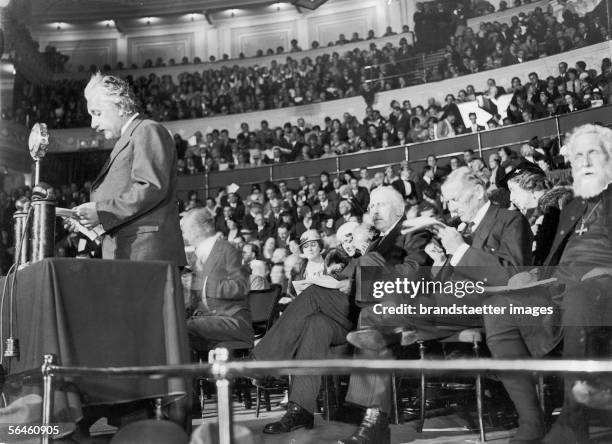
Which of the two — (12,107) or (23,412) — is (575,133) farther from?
(12,107)

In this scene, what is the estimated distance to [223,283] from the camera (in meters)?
3.13

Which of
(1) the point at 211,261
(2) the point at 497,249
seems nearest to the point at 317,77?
(1) the point at 211,261

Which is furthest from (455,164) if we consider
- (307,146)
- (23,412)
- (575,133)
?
(23,412)

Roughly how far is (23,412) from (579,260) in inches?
73.7

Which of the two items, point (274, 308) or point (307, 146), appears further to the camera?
point (307, 146)

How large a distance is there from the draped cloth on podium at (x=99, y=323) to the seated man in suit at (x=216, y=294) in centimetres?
97

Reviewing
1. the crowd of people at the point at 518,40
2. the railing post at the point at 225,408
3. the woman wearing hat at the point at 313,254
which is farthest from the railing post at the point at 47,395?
the crowd of people at the point at 518,40

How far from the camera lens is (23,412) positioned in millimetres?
1825

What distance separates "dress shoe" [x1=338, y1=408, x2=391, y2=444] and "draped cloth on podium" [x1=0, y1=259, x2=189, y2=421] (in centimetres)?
73

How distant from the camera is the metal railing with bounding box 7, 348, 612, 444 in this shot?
95 cm

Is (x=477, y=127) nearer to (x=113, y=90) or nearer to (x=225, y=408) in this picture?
(x=113, y=90)

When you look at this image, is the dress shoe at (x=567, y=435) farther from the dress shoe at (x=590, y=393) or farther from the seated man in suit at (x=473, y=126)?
the seated man in suit at (x=473, y=126)

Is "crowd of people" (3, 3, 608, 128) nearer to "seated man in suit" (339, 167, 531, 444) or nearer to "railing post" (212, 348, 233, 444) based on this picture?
"seated man in suit" (339, 167, 531, 444)

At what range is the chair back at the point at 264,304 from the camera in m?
3.94
